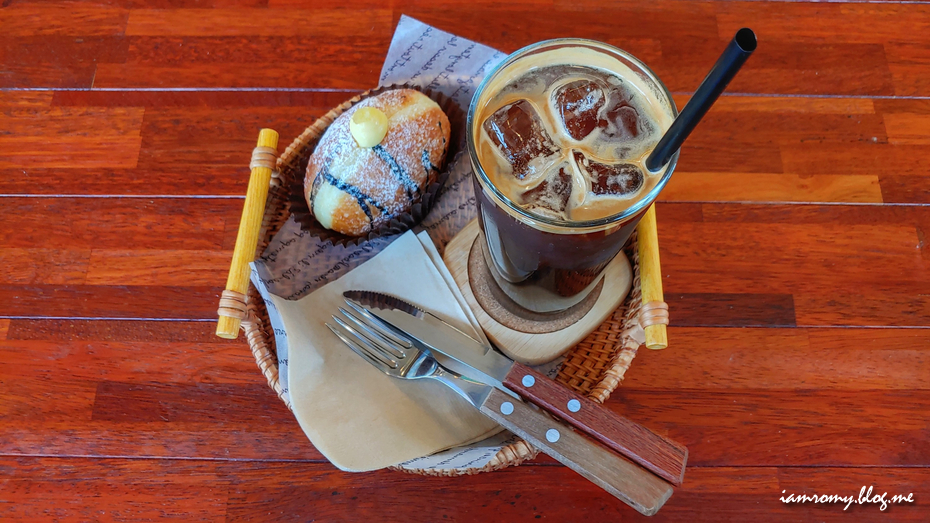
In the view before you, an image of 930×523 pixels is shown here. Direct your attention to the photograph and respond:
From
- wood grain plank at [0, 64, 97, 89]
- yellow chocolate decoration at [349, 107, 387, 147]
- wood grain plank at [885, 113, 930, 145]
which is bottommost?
wood grain plank at [0, 64, 97, 89]

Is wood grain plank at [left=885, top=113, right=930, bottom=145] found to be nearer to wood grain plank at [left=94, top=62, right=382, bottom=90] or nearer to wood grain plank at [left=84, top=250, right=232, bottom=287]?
wood grain plank at [left=94, top=62, right=382, bottom=90]

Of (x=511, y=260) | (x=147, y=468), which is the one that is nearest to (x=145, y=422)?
(x=147, y=468)

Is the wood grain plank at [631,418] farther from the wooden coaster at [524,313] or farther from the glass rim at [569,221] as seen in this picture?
the glass rim at [569,221]

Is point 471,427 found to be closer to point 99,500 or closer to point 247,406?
point 247,406

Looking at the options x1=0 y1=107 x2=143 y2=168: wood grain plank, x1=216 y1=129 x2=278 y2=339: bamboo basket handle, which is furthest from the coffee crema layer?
x1=0 y1=107 x2=143 y2=168: wood grain plank

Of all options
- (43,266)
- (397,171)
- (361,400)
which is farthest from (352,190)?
(43,266)

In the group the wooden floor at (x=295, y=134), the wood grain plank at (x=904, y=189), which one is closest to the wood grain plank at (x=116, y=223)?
the wooden floor at (x=295, y=134)

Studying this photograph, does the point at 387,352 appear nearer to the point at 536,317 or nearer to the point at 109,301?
the point at 536,317
